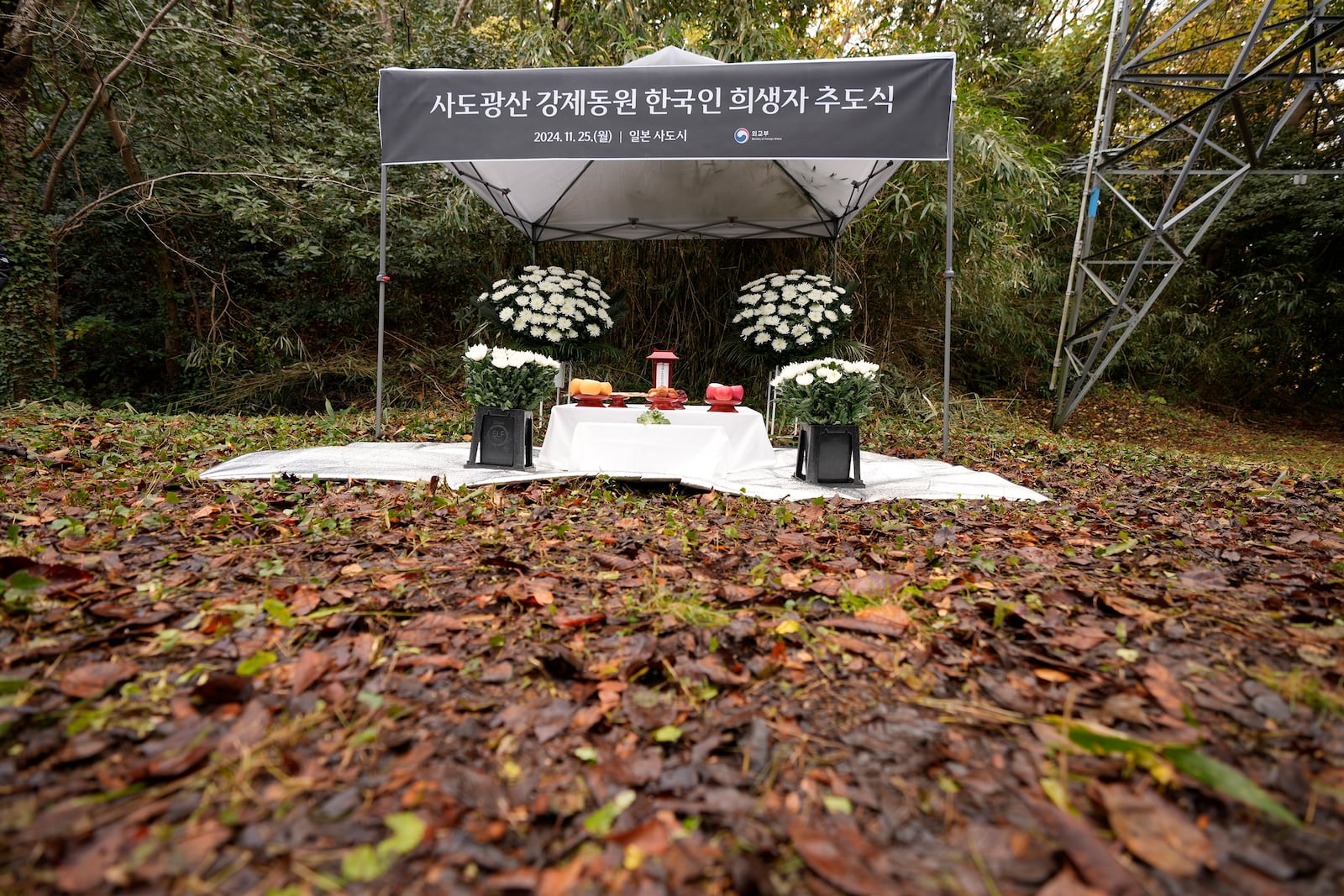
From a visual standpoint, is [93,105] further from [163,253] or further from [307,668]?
[307,668]

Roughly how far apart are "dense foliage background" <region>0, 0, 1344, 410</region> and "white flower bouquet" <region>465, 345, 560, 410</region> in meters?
2.96

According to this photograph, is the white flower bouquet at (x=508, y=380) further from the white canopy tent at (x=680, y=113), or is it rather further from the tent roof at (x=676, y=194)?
the tent roof at (x=676, y=194)

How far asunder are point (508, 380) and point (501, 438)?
0.31 m

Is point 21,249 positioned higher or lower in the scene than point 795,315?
higher

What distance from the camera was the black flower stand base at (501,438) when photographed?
3.39 m

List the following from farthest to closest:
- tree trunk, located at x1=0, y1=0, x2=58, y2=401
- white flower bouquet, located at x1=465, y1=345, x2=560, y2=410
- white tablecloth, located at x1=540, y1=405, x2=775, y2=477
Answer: tree trunk, located at x1=0, y1=0, x2=58, y2=401 < white flower bouquet, located at x1=465, y1=345, x2=560, y2=410 < white tablecloth, located at x1=540, y1=405, x2=775, y2=477

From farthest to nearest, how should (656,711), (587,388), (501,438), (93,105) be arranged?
(93,105) < (587,388) < (501,438) < (656,711)

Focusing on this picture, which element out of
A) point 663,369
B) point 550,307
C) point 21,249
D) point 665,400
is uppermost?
point 21,249

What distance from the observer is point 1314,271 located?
7.69 metres

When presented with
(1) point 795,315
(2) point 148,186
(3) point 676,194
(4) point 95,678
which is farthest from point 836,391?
(2) point 148,186

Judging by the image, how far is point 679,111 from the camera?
11.9ft

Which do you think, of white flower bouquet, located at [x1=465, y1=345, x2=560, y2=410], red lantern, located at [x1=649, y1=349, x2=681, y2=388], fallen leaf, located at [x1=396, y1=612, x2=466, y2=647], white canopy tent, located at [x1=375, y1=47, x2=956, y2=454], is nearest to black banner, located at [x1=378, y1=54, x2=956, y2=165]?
white canopy tent, located at [x1=375, y1=47, x2=956, y2=454]

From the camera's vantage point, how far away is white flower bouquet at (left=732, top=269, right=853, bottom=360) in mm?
5453

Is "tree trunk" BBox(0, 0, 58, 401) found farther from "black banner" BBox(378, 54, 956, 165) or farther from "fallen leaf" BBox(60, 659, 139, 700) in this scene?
"fallen leaf" BBox(60, 659, 139, 700)
